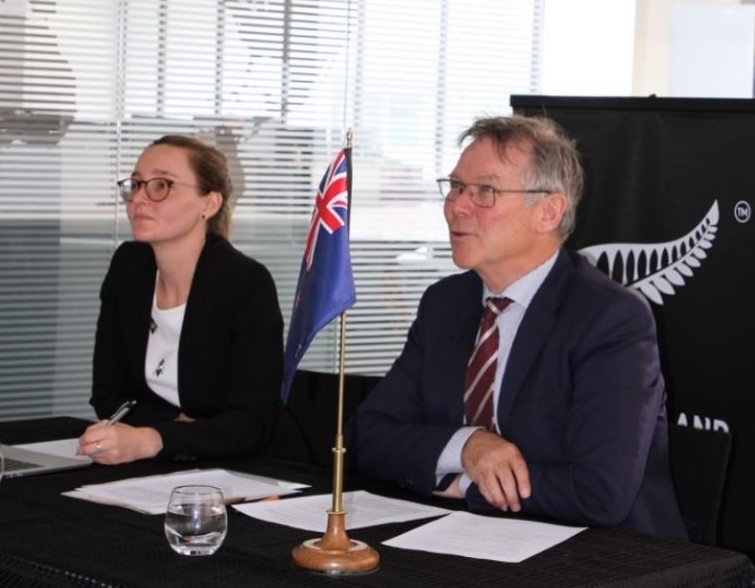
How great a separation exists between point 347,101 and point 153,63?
857 mm

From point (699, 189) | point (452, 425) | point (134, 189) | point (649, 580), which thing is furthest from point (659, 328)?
point (649, 580)

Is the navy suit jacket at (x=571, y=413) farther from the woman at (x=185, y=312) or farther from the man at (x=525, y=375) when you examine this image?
the woman at (x=185, y=312)

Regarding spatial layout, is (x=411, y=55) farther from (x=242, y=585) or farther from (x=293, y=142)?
(x=242, y=585)

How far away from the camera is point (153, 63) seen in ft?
17.1

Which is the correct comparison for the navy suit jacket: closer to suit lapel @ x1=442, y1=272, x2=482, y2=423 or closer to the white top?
suit lapel @ x1=442, y1=272, x2=482, y2=423

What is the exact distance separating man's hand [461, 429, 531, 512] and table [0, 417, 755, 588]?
203 mm

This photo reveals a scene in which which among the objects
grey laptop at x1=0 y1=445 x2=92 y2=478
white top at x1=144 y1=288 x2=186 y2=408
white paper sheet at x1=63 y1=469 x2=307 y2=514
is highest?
white top at x1=144 y1=288 x2=186 y2=408

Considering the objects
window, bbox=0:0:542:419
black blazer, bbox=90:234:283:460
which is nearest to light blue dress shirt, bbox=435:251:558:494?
black blazer, bbox=90:234:283:460

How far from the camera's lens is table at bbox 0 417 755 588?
193 centimetres

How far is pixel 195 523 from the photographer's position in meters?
2.05

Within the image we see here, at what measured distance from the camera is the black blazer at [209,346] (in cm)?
321

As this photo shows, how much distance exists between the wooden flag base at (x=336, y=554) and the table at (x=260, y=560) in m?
0.02

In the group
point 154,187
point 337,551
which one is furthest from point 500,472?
point 154,187

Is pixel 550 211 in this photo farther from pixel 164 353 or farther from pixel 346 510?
pixel 164 353
